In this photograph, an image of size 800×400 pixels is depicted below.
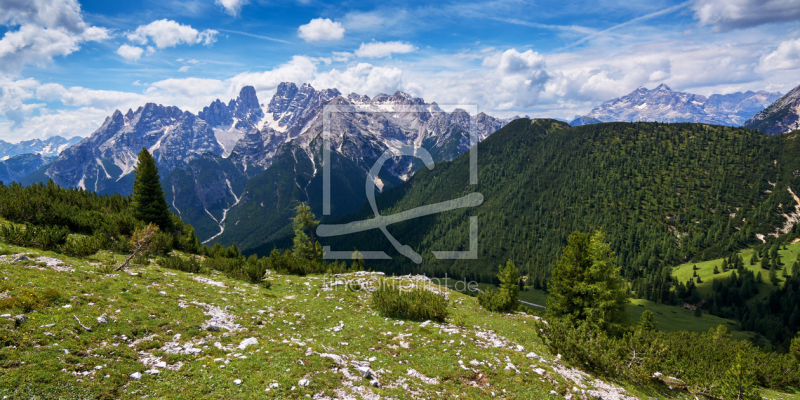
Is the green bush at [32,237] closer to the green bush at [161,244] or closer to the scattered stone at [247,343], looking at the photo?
the green bush at [161,244]

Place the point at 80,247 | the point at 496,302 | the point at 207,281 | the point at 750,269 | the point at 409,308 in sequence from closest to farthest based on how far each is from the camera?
the point at 80,247
the point at 409,308
the point at 207,281
the point at 496,302
the point at 750,269

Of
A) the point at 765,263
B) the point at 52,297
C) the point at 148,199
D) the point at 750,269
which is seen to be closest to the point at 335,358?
the point at 52,297

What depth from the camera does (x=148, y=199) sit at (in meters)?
42.0

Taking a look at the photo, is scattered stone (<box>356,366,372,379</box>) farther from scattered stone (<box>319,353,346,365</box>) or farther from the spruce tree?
the spruce tree

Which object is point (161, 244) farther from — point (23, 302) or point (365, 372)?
point (365, 372)

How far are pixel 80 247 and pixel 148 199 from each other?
65.7 ft

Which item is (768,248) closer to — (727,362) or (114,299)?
(727,362)

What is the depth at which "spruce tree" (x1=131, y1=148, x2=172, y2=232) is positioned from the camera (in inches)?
1613

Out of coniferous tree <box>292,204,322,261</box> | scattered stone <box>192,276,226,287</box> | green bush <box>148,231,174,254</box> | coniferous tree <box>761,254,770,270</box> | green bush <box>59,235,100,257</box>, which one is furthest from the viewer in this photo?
coniferous tree <box>761,254,770,270</box>

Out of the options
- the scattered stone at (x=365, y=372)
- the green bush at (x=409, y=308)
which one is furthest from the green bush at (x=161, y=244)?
the scattered stone at (x=365, y=372)

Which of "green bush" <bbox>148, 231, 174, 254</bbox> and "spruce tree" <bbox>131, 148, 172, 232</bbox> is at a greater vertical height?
"spruce tree" <bbox>131, 148, 172, 232</bbox>

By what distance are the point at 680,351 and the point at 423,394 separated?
32.7 meters

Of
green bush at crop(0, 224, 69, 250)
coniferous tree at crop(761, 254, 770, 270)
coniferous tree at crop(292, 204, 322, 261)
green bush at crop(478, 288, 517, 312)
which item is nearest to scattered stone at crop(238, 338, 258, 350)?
green bush at crop(0, 224, 69, 250)

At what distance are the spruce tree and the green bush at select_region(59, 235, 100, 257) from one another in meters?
Answer: 15.2
